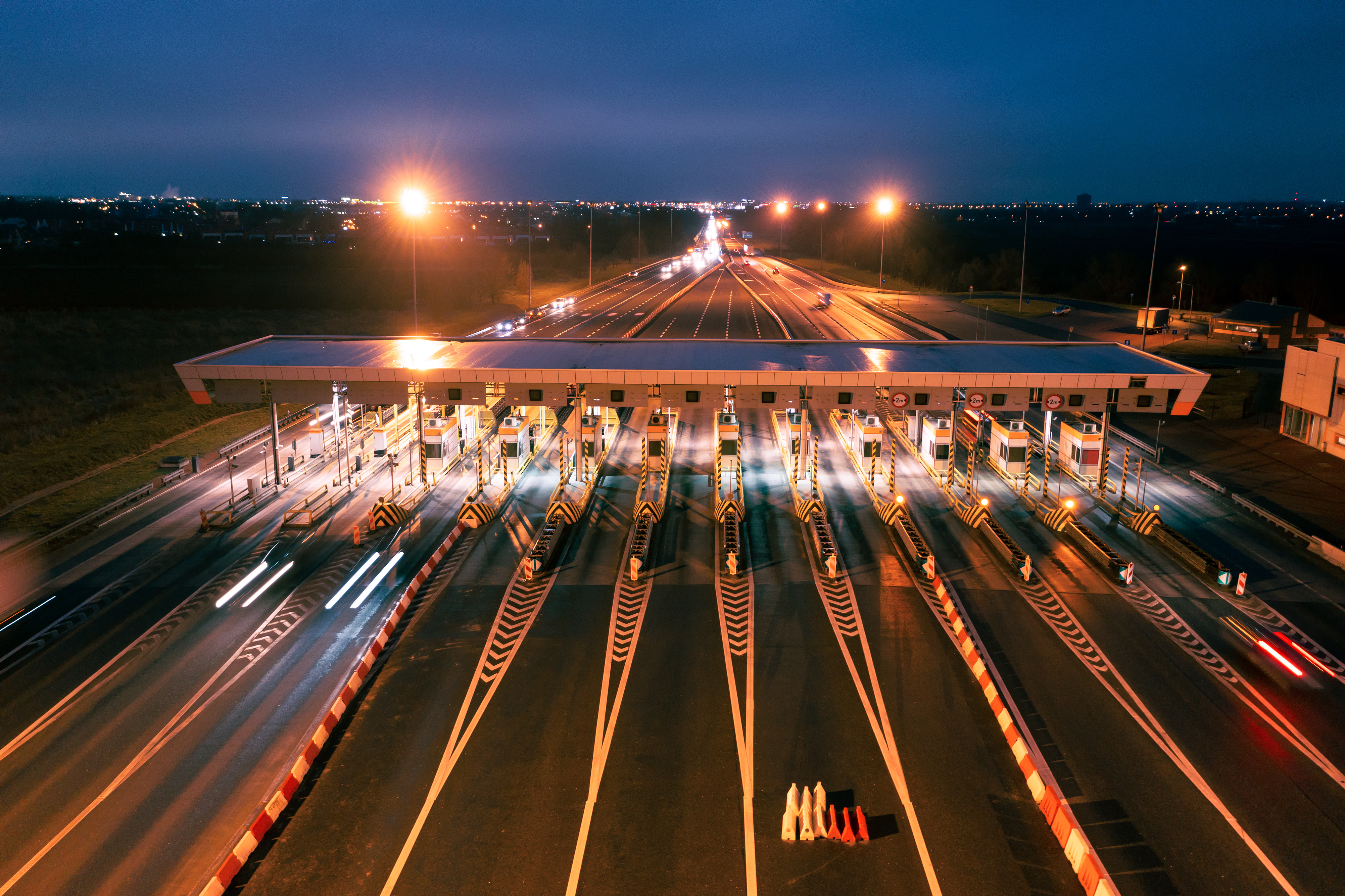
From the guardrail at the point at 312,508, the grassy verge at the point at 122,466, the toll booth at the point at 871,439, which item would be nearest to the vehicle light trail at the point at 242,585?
the guardrail at the point at 312,508

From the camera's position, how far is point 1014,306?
248ft

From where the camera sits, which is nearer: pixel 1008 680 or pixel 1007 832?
pixel 1007 832

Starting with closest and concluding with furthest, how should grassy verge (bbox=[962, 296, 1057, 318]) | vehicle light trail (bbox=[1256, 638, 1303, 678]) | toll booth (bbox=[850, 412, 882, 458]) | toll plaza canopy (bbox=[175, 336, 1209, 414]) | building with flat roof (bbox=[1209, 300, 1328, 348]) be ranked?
vehicle light trail (bbox=[1256, 638, 1303, 678]) → toll plaza canopy (bbox=[175, 336, 1209, 414]) → toll booth (bbox=[850, 412, 882, 458]) → building with flat roof (bbox=[1209, 300, 1328, 348]) → grassy verge (bbox=[962, 296, 1057, 318])

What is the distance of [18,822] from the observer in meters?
12.4

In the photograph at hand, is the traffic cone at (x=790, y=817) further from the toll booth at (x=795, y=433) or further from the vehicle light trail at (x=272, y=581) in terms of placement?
the toll booth at (x=795, y=433)

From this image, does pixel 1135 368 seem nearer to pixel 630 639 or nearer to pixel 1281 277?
pixel 630 639

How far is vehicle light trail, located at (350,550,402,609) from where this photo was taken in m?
20.1

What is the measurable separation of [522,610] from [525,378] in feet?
30.7

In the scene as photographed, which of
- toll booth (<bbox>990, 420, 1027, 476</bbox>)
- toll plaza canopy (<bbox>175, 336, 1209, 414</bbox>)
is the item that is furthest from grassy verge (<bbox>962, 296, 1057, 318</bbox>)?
toll plaza canopy (<bbox>175, 336, 1209, 414</bbox>)

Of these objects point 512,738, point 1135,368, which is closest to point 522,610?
point 512,738

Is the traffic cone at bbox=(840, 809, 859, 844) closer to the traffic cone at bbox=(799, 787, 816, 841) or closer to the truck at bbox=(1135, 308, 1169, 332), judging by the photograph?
the traffic cone at bbox=(799, 787, 816, 841)

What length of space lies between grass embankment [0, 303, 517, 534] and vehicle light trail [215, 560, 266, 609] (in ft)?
25.7

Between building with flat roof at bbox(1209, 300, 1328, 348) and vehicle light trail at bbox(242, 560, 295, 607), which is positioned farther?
building with flat roof at bbox(1209, 300, 1328, 348)

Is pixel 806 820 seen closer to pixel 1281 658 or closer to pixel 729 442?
pixel 1281 658
